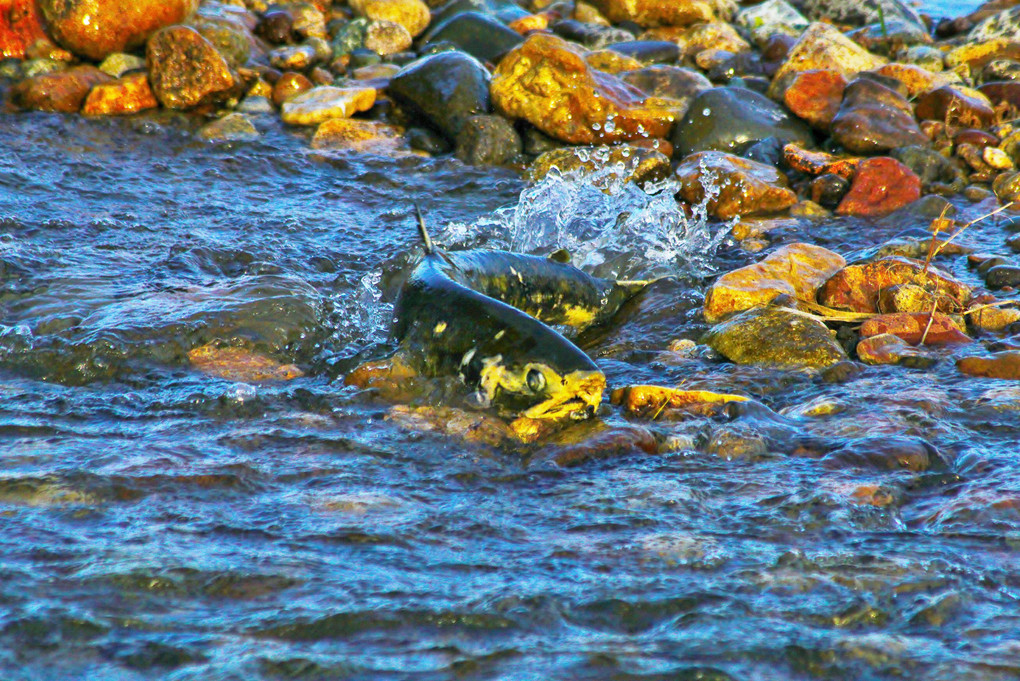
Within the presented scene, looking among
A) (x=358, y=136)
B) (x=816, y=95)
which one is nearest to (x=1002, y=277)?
(x=816, y=95)

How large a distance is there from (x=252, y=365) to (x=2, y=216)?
283cm

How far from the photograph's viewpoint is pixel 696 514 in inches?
136

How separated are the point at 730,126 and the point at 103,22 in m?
5.90

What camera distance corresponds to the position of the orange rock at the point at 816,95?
837 centimetres

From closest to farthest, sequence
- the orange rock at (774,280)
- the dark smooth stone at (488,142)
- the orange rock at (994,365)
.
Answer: the orange rock at (994,365) → the orange rock at (774,280) → the dark smooth stone at (488,142)

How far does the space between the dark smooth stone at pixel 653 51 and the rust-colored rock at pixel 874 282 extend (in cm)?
565

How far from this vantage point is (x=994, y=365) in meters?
4.57

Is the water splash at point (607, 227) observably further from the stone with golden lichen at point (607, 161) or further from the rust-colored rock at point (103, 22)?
the rust-colored rock at point (103, 22)

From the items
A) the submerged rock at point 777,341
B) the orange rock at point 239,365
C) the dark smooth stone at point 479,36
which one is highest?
the dark smooth stone at point 479,36

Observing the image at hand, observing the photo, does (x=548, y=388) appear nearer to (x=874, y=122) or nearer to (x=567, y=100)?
(x=567, y=100)

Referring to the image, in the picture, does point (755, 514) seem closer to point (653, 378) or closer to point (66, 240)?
point (653, 378)

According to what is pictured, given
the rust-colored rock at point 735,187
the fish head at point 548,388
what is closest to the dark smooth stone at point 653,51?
the rust-colored rock at point 735,187

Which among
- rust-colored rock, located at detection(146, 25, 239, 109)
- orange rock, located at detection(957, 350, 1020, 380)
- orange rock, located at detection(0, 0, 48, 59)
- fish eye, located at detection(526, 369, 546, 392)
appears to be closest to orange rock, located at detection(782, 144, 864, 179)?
orange rock, located at detection(957, 350, 1020, 380)

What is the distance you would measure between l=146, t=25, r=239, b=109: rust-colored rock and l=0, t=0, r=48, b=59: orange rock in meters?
1.19
